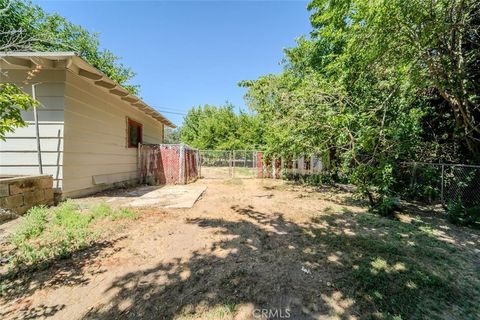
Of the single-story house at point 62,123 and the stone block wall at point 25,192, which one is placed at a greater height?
the single-story house at point 62,123

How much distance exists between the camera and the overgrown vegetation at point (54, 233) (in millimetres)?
2961

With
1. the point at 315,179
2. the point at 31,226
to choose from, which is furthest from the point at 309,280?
the point at 315,179

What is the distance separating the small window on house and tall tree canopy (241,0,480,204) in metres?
6.02

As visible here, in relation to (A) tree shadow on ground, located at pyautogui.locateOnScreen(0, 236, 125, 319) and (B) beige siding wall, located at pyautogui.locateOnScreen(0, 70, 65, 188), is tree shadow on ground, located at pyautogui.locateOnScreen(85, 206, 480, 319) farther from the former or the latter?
(B) beige siding wall, located at pyautogui.locateOnScreen(0, 70, 65, 188)

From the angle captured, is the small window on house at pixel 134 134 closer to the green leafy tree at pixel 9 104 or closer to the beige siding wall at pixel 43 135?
the beige siding wall at pixel 43 135

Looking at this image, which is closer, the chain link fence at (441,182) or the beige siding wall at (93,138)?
the beige siding wall at (93,138)

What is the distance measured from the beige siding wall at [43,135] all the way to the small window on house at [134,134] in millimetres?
3434

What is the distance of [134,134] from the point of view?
9570 mm

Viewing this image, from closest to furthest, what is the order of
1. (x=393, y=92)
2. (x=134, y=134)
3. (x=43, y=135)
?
(x=43, y=135) → (x=393, y=92) → (x=134, y=134)

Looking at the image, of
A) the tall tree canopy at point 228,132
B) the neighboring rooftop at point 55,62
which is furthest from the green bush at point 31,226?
the tall tree canopy at point 228,132

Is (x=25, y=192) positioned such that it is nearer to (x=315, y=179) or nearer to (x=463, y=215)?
(x=463, y=215)

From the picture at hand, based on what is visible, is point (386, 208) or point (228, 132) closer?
point (386, 208)

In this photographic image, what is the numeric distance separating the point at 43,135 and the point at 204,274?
5.32 m

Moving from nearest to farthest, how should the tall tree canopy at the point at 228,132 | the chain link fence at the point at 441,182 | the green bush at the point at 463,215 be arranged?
the green bush at the point at 463,215, the chain link fence at the point at 441,182, the tall tree canopy at the point at 228,132
